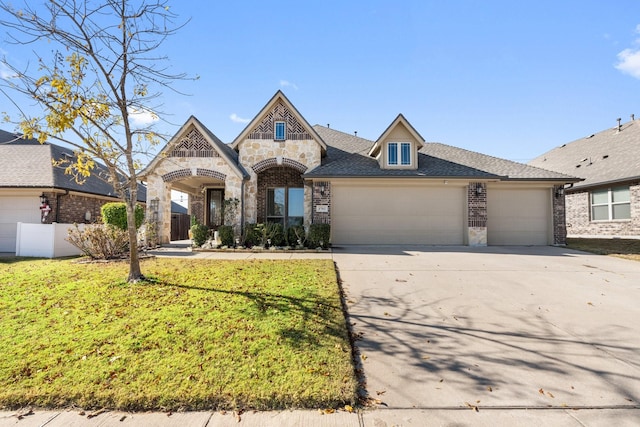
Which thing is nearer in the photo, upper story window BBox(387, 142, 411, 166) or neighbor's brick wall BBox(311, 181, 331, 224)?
neighbor's brick wall BBox(311, 181, 331, 224)

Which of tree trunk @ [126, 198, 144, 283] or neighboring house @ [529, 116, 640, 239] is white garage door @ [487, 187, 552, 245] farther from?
tree trunk @ [126, 198, 144, 283]

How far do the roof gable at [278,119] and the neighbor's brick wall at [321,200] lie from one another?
230 centimetres

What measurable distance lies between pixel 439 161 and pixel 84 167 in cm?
1471

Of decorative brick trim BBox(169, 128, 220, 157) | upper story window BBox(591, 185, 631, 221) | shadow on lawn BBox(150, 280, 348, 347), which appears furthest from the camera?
upper story window BBox(591, 185, 631, 221)

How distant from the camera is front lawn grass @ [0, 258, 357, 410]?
8.90ft

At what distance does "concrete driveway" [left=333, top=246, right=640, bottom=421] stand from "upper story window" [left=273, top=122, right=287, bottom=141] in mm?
9239

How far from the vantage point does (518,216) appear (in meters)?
14.3

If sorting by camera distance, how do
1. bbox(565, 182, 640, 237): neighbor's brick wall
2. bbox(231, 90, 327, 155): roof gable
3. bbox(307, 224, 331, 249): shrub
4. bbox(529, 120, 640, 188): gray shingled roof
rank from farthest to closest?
bbox(529, 120, 640, 188): gray shingled roof, bbox(565, 182, 640, 237): neighbor's brick wall, bbox(231, 90, 327, 155): roof gable, bbox(307, 224, 331, 249): shrub

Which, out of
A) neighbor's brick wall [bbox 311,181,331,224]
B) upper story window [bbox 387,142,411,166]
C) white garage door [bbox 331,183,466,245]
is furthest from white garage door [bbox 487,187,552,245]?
neighbor's brick wall [bbox 311,181,331,224]

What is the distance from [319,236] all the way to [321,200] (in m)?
1.98

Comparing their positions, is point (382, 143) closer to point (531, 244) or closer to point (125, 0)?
point (531, 244)

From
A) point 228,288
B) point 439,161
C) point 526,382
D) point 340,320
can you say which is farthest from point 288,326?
point 439,161

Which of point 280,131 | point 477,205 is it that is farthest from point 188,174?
point 477,205

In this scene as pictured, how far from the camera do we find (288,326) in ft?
13.5
